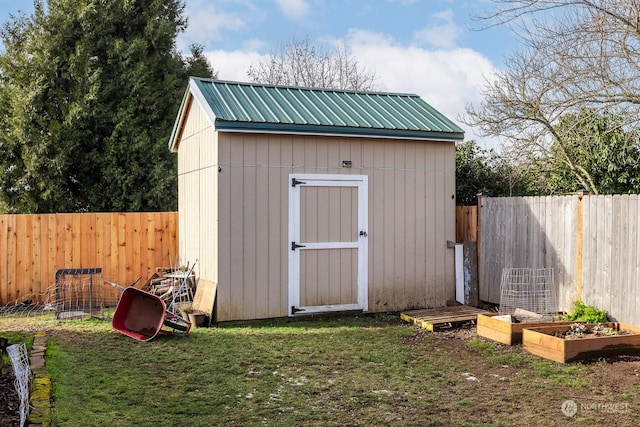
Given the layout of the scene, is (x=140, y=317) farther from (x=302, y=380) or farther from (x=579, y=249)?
(x=579, y=249)

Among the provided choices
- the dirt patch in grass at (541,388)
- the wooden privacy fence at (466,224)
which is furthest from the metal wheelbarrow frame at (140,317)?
the wooden privacy fence at (466,224)

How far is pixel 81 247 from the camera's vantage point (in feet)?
33.1

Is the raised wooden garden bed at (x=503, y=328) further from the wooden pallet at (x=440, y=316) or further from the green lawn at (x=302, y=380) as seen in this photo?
the wooden pallet at (x=440, y=316)

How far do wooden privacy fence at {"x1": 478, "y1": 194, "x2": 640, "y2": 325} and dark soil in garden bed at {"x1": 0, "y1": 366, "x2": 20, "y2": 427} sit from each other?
6338mm

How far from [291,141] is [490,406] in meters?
4.67

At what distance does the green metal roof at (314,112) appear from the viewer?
26.4 feet

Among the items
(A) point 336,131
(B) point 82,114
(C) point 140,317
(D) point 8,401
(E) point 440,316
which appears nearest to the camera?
(D) point 8,401

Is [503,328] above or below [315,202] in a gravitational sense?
below

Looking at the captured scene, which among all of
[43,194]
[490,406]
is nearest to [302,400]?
[490,406]

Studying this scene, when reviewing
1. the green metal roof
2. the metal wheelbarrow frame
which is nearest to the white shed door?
the green metal roof

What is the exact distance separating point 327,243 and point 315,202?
23.6 inches

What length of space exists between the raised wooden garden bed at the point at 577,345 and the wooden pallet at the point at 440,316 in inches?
56.2

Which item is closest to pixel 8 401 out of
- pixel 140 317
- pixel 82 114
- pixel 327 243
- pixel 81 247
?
pixel 140 317

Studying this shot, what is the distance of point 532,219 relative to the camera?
8.52 meters
